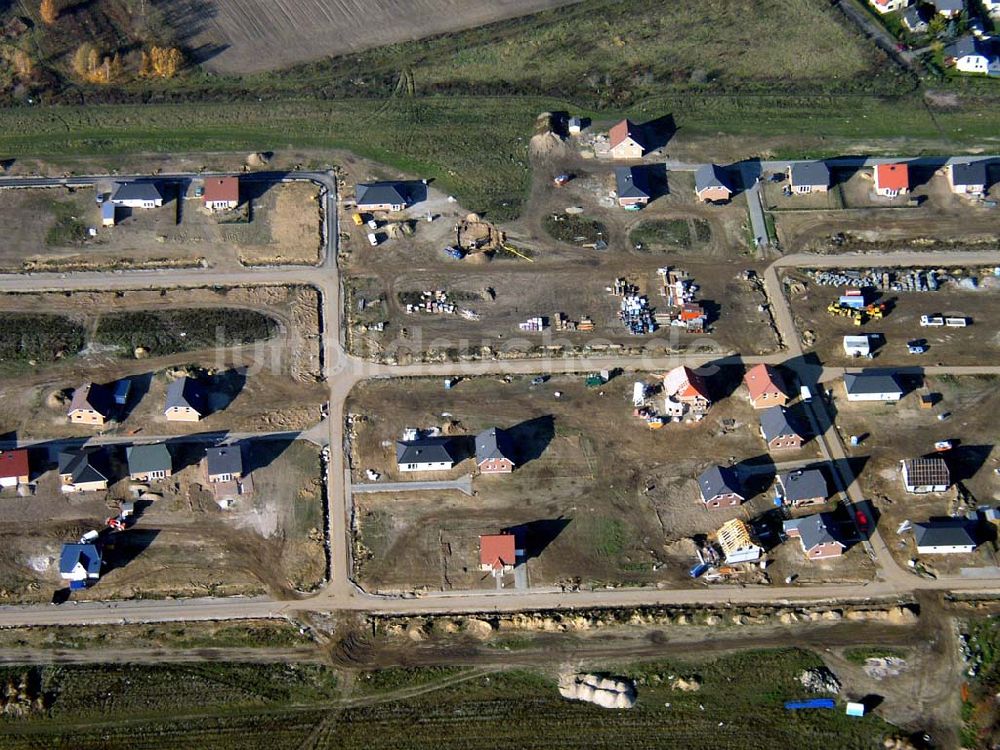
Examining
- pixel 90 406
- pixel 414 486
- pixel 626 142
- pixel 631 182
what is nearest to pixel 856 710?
pixel 414 486

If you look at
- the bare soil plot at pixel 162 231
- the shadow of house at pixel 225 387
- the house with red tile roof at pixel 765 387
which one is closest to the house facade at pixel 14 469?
the shadow of house at pixel 225 387

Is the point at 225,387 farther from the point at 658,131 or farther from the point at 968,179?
the point at 968,179

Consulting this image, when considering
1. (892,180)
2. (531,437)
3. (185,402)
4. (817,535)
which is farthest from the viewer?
(892,180)

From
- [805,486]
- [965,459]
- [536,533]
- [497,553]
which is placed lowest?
[965,459]

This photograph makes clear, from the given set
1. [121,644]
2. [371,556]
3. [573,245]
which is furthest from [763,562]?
[121,644]

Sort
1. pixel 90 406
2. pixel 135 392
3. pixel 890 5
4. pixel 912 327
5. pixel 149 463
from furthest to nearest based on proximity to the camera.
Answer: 1. pixel 890 5
2. pixel 912 327
3. pixel 135 392
4. pixel 90 406
5. pixel 149 463

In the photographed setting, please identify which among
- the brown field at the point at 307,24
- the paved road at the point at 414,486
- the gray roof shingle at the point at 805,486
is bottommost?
the gray roof shingle at the point at 805,486

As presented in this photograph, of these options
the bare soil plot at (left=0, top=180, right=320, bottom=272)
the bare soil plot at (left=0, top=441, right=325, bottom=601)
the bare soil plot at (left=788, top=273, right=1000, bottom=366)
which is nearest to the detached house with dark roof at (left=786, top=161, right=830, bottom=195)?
the bare soil plot at (left=788, top=273, right=1000, bottom=366)

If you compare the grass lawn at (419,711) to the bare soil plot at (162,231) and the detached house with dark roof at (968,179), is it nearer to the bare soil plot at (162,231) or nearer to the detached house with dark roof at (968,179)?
the bare soil plot at (162,231)

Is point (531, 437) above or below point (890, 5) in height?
below
